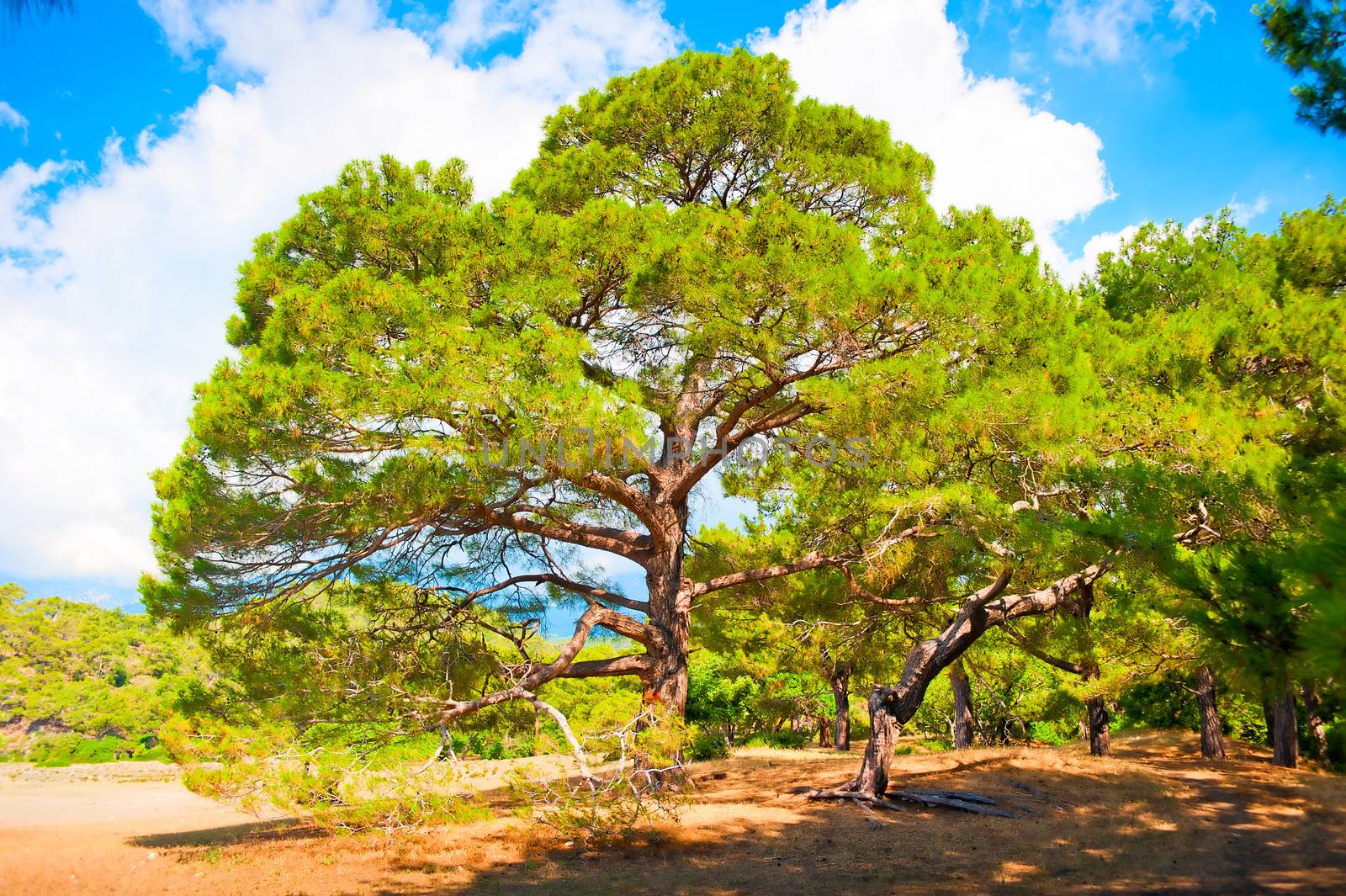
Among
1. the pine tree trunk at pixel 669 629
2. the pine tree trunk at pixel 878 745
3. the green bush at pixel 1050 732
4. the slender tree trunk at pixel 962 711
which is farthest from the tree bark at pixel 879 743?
the green bush at pixel 1050 732

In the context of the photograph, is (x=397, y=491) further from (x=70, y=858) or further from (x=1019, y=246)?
(x=1019, y=246)

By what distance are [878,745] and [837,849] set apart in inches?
76.5

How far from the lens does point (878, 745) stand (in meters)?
7.36

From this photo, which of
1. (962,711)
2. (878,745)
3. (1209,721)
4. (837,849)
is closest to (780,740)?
(962,711)

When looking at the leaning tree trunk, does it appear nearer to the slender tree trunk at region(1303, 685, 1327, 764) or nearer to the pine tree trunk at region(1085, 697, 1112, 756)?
the slender tree trunk at region(1303, 685, 1327, 764)

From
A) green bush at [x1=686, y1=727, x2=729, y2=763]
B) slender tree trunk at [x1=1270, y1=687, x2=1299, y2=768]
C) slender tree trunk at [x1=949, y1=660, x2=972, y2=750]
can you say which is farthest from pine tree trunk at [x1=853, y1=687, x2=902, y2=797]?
slender tree trunk at [x1=949, y1=660, x2=972, y2=750]

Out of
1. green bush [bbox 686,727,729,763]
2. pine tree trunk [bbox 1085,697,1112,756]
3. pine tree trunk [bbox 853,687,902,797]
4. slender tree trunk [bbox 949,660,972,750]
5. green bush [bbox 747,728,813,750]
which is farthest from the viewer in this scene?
green bush [bbox 747,728,813,750]

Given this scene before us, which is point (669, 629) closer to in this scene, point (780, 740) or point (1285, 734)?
point (1285, 734)

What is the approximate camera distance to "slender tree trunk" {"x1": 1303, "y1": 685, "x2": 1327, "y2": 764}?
33.7 feet

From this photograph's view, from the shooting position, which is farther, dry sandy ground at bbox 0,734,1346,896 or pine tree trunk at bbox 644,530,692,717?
pine tree trunk at bbox 644,530,692,717

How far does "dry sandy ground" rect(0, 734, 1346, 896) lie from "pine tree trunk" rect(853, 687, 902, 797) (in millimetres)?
377

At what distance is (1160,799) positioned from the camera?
7.04 m

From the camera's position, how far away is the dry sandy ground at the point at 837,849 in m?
4.67


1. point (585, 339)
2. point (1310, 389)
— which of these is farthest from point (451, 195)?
point (1310, 389)
